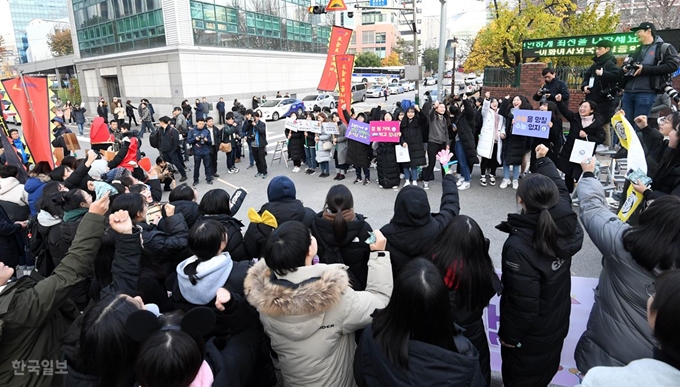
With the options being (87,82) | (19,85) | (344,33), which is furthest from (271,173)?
(87,82)

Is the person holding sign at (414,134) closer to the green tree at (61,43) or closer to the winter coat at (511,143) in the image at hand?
the winter coat at (511,143)

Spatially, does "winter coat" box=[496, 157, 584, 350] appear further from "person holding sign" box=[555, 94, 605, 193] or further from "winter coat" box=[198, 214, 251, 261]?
"person holding sign" box=[555, 94, 605, 193]

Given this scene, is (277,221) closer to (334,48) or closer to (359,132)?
(359,132)

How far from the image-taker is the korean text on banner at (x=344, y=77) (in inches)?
412

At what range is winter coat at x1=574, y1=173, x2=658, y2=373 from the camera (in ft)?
7.20

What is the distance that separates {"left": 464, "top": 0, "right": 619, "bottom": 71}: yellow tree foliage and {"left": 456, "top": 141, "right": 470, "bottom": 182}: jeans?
984 centimetres

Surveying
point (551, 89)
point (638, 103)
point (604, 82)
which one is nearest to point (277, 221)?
point (551, 89)

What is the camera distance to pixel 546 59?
50.6 feet

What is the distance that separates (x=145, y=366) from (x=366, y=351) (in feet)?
3.20

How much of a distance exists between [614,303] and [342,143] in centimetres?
776

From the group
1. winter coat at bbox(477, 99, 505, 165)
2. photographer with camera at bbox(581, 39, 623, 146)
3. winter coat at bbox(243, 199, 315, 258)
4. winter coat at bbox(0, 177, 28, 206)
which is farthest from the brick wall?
winter coat at bbox(0, 177, 28, 206)

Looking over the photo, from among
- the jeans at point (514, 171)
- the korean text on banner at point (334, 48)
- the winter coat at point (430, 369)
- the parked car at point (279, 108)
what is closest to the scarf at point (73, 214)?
the winter coat at point (430, 369)

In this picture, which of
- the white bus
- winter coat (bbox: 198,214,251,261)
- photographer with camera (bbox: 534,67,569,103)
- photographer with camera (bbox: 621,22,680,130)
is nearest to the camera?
winter coat (bbox: 198,214,251,261)

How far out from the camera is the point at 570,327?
343 centimetres
